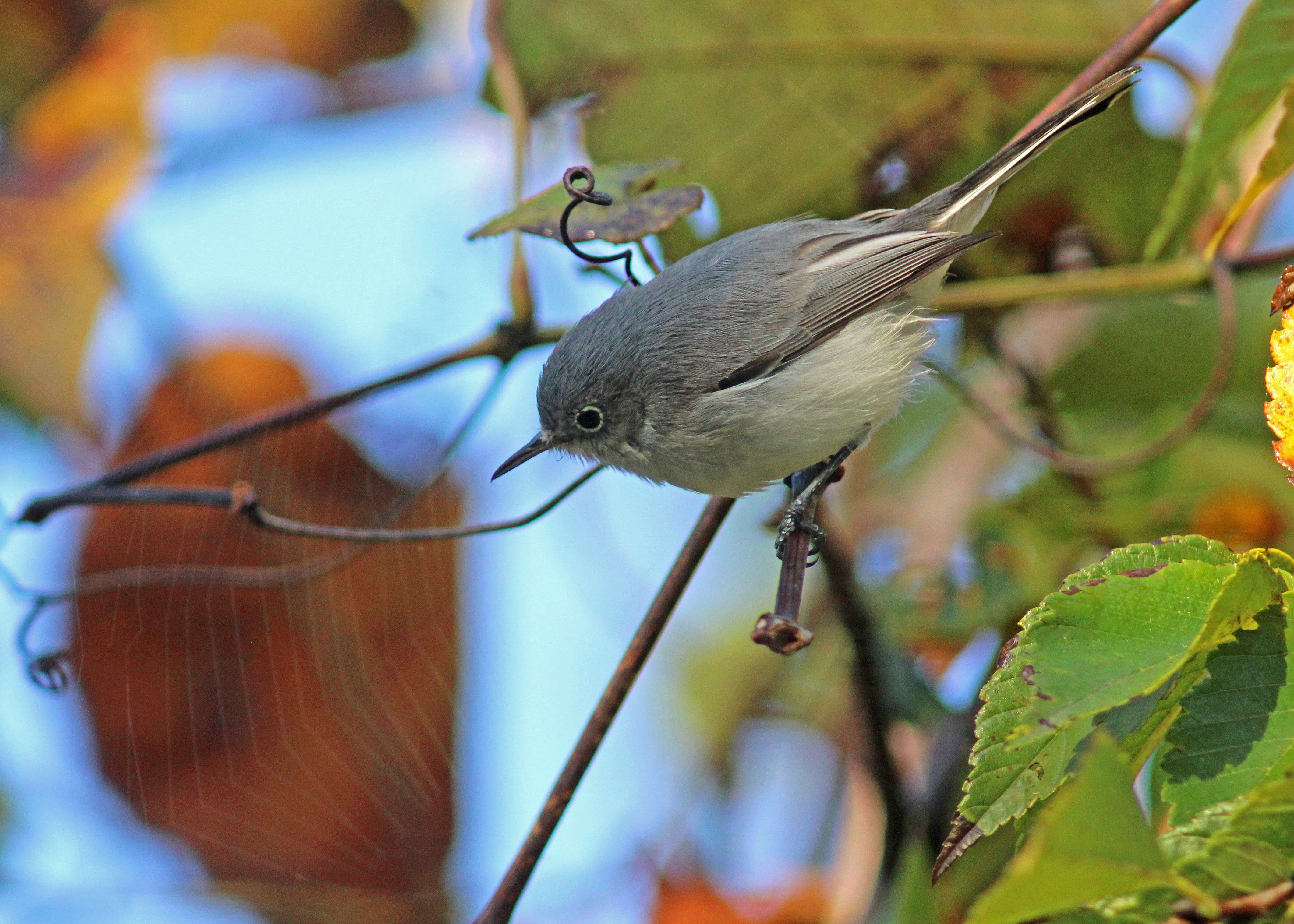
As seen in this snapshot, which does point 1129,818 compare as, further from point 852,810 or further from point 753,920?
point 852,810

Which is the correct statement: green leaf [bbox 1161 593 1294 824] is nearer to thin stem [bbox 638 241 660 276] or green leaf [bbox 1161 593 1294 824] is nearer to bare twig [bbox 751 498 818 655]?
bare twig [bbox 751 498 818 655]

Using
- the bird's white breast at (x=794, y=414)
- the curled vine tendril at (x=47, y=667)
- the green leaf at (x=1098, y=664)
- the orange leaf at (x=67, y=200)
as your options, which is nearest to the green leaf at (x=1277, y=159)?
the bird's white breast at (x=794, y=414)

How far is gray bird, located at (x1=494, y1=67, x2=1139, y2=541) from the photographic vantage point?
1398 mm

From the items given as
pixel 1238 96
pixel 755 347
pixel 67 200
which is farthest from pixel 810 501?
pixel 67 200

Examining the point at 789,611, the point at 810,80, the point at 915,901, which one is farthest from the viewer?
the point at 810,80

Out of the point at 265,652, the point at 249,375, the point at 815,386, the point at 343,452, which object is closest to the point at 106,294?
the point at 249,375

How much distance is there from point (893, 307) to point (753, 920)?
3.22 feet

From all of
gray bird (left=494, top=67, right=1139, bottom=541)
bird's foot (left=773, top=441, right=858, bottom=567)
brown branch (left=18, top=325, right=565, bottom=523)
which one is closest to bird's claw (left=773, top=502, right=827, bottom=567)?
bird's foot (left=773, top=441, right=858, bottom=567)

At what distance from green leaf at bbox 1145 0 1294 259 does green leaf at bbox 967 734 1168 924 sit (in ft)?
3.48

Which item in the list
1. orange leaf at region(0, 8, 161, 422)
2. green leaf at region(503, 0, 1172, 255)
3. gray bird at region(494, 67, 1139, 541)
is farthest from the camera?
orange leaf at region(0, 8, 161, 422)

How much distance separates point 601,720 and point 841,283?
0.73m

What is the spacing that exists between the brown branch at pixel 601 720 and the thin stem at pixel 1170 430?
64 cm

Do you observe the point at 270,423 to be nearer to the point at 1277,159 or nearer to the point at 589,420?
the point at 589,420

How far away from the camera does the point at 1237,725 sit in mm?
787
